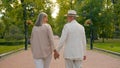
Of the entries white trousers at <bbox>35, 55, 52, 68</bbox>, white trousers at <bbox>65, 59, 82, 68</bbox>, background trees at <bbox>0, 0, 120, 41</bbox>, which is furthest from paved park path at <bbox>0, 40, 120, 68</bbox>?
background trees at <bbox>0, 0, 120, 41</bbox>

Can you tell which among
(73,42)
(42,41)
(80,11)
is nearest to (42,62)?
(42,41)

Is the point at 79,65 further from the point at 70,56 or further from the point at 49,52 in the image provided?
the point at 49,52

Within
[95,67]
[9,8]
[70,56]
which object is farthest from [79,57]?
[9,8]

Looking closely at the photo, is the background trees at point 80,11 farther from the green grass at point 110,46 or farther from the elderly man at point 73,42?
the elderly man at point 73,42

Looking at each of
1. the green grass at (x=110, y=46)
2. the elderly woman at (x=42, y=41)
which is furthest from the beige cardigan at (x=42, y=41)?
the green grass at (x=110, y=46)

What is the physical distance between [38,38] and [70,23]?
0.94 m

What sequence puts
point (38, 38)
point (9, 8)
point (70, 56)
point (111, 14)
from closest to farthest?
1. point (70, 56)
2. point (38, 38)
3. point (9, 8)
4. point (111, 14)

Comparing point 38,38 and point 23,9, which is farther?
point 23,9

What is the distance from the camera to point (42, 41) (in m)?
8.34

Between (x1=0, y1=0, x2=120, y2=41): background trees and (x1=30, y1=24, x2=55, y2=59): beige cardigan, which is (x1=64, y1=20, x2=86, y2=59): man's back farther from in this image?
(x1=0, y1=0, x2=120, y2=41): background trees

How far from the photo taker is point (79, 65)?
7832mm

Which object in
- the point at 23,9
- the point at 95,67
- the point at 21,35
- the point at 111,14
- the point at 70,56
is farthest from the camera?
the point at 21,35

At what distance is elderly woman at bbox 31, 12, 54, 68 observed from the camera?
8.28 m

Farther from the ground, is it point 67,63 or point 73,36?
point 73,36
